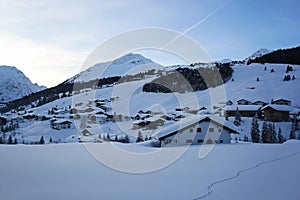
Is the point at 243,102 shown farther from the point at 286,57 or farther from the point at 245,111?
the point at 286,57

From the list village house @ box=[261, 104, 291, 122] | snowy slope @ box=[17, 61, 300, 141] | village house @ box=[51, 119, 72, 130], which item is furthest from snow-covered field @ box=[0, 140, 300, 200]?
village house @ box=[51, 119, 72, 130]

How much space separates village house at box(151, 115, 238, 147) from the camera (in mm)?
20156

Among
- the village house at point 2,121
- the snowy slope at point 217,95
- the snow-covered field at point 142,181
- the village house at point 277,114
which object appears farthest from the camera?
the village house at point 2,121

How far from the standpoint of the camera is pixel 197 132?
2077 cm

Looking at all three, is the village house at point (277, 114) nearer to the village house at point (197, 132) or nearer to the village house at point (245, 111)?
the village house at point (245, 111)

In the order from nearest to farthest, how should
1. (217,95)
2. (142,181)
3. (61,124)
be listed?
(142,181), (61,124), (217,95)

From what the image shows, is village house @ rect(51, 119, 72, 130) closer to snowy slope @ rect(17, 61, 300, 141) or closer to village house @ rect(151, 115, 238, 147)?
snowy slope @ rect(17, 61, 300, 141)

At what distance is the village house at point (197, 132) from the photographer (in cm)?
2016

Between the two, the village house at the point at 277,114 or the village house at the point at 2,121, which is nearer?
the village house at the point at 277,114

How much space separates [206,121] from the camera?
2102 centimetres

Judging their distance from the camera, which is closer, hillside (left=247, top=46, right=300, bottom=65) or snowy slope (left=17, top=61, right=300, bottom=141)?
snowy slope (left=17, top=61, right=300, bottom=141)

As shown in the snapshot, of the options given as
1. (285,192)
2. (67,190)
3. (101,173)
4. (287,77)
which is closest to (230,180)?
(285,192)

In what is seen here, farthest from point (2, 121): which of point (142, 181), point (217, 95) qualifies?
point (142, 181)

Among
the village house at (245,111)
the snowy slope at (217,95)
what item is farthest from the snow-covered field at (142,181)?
the village house at (245,111)
